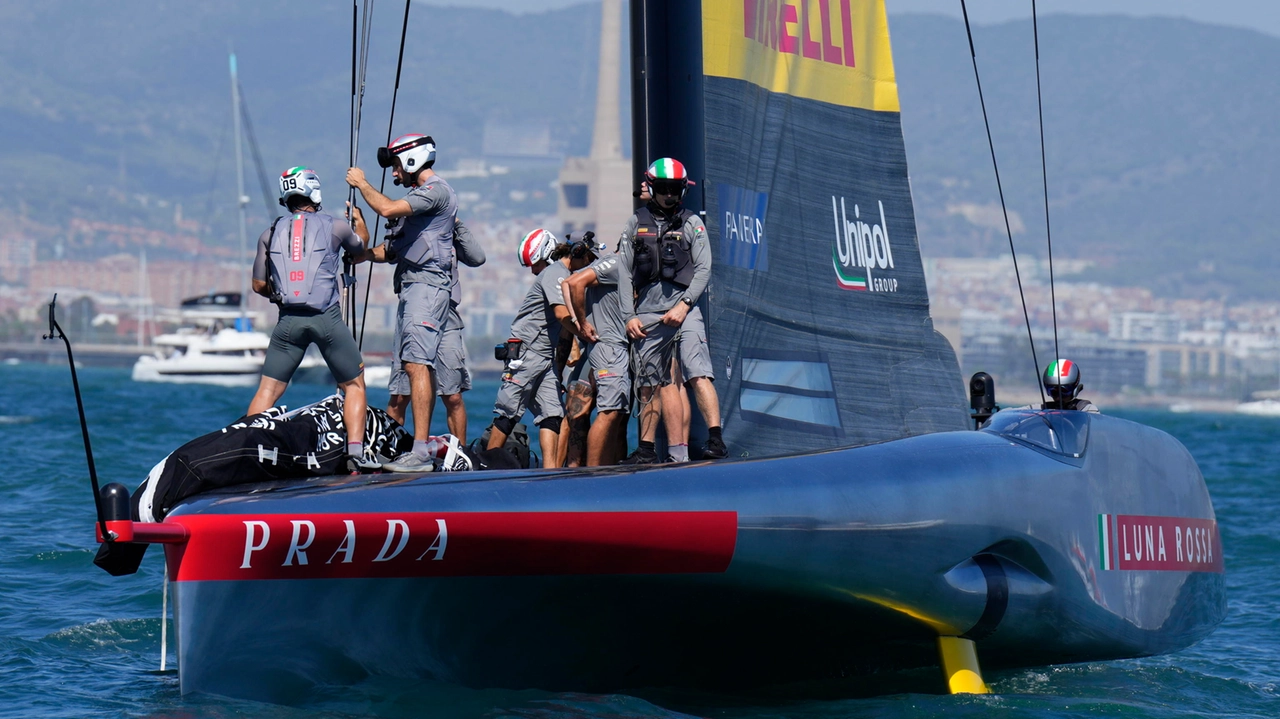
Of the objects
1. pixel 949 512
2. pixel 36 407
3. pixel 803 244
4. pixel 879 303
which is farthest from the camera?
pixel 36 407

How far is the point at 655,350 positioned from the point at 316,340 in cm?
136

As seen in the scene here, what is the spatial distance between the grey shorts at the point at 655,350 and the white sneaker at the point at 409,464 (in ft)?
3.39

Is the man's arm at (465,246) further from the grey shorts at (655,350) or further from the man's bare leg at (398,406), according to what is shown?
the grey shorts at (655,350)

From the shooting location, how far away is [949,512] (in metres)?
5.97

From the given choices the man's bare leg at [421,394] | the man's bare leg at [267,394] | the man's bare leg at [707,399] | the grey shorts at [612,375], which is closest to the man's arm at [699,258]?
the man's bare leg at [707,399]

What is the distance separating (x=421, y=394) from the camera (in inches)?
259

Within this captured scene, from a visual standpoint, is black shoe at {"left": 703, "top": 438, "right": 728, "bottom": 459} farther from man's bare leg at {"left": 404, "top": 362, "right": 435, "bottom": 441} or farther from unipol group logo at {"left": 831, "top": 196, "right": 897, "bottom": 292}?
unipol group logo at {"left": 831, "top": 196, "right": 897, "bottom": 292}

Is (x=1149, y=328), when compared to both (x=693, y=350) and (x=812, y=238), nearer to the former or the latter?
(x=812, y=238)

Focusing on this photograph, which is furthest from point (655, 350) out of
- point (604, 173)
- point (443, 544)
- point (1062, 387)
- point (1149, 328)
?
point (1149, 328)

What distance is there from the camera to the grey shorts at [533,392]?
25.6 ft

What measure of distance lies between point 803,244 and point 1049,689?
2502 mm

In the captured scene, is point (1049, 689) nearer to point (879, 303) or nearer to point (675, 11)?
point (879, 303)

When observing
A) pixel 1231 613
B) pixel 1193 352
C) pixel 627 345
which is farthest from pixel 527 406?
pixel 1193 352

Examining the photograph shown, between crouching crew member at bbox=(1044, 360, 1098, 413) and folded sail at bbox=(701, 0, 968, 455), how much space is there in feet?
2.57
